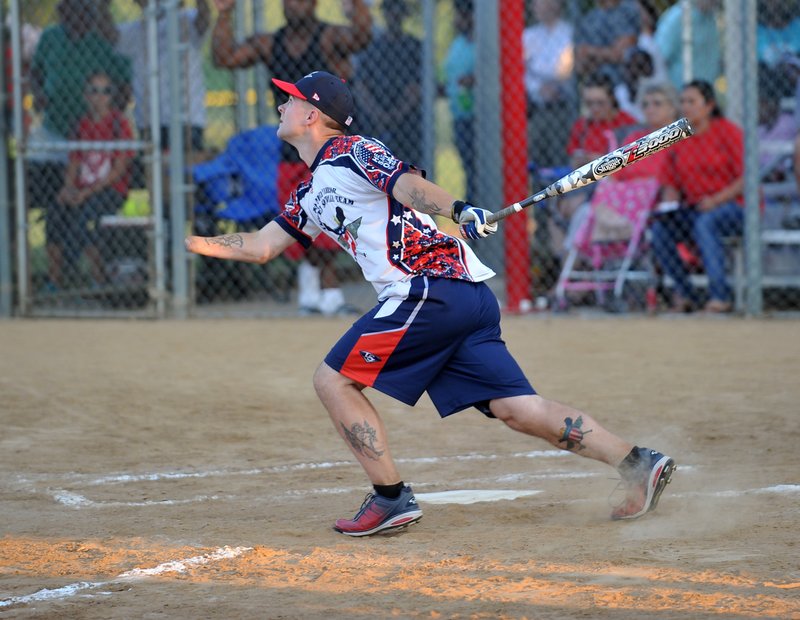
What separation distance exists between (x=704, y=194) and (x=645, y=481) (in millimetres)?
5881

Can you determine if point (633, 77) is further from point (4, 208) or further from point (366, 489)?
point (366, 489)

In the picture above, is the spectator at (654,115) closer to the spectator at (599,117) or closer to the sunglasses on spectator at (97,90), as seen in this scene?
the spectator at (599,117)

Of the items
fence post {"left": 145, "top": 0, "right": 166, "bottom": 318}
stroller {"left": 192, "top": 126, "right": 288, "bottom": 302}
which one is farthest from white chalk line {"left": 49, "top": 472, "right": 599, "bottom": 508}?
stroller {"left": 192, "top": 126, "right": 288, "bottom": 302}

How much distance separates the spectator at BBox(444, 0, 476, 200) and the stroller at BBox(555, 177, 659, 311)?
174 cm

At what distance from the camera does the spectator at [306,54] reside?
10.3 m

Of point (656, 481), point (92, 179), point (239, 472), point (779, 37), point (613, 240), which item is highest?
point (779, 37)

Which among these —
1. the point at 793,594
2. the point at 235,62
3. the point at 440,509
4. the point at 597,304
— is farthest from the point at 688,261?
the point at 793,594

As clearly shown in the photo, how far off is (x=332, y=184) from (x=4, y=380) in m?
4.08

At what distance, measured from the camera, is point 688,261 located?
10133 mm

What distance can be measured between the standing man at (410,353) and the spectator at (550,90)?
7381mm

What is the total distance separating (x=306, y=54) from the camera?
408 inches

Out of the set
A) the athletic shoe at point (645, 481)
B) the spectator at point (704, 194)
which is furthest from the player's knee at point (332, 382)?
the spectator at point (704, 194)

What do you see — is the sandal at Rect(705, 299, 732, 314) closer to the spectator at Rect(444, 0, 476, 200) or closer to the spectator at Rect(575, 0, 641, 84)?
the spectator at Rect(575, 0, 641, 84)

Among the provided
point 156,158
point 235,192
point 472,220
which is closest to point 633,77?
point 235,192
